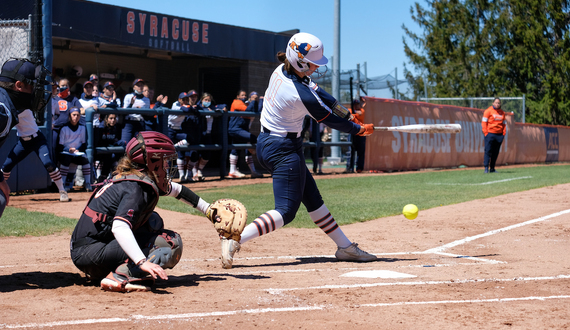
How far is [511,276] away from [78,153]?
916 centimetres

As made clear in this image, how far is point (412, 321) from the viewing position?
152 inches

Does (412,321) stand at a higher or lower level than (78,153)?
lower

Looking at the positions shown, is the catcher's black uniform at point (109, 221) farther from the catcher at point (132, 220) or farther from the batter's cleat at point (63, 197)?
the batter's cleat at point (63, 197)

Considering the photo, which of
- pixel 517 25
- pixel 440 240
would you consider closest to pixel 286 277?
pixel 440 240

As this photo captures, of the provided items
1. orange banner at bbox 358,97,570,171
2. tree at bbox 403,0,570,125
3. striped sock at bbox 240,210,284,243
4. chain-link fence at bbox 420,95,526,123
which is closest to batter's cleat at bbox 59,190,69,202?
striped sock at bbox 240,210,284,243

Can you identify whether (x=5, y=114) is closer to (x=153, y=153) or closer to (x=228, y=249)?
(x=153, y=153)

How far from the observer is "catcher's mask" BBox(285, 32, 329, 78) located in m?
5.54

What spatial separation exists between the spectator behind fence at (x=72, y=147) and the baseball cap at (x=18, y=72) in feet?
25.1

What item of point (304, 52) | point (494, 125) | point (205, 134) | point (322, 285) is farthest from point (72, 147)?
point (494, 125)

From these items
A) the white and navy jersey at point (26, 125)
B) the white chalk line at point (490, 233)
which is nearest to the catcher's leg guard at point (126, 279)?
the white chalk line at point (490, 233)

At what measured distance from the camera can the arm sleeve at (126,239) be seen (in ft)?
14.0

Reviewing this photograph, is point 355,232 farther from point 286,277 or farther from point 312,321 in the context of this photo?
point 312,321

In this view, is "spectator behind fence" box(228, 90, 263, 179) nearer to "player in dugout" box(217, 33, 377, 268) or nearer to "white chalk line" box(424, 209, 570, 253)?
"white chalk line" box(424, 209, 570, 253)

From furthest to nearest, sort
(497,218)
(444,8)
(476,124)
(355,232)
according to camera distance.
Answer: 1. (444,8)
2. (476,124)
3. (497,218)
4. (355,232)
